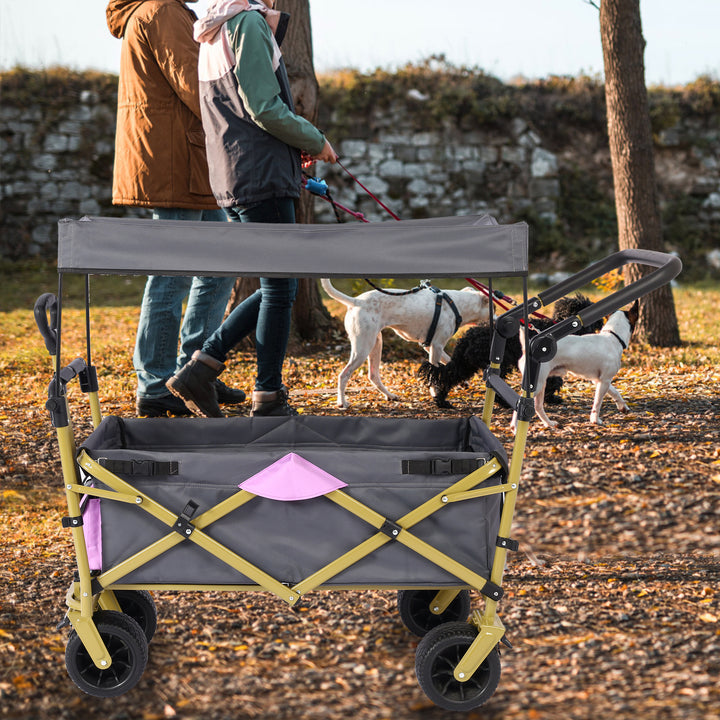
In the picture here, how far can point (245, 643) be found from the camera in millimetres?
2783

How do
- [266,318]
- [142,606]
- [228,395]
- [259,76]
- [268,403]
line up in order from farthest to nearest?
[228,395] < [268,403] < [266,318] < [259,76] < [142,606]

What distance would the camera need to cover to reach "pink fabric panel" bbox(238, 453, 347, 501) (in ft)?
7.93

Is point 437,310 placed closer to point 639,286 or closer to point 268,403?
point 268,403

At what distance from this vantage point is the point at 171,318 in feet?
14.7

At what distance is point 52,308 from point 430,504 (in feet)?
4.00

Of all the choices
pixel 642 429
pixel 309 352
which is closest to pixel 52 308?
pixel 642 429

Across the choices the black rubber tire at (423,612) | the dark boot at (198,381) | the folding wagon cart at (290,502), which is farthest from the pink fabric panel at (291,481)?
the dark boot at (198,381)

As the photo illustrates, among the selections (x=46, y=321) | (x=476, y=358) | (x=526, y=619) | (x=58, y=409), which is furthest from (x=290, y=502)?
(x=476, y=358)

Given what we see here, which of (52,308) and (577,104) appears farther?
(577,104)

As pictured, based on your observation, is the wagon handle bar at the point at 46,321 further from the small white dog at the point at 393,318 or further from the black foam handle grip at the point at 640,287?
the small white dog at the point at 393,318

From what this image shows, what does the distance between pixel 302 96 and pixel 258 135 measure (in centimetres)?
284

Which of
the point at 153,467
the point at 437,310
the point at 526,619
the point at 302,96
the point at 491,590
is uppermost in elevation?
the point at 302,96

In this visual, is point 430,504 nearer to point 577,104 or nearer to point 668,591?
point 668,591

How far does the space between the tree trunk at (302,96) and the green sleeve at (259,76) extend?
264cm
